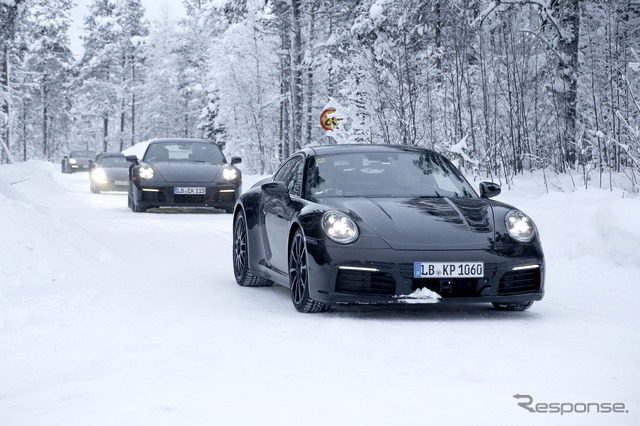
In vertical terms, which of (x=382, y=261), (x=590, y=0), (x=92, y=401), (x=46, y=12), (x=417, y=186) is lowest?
(x=92, y=401)

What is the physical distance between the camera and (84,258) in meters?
10.4

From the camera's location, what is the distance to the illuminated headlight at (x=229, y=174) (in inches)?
782

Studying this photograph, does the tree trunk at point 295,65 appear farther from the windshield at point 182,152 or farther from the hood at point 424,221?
the hood at point 424,221

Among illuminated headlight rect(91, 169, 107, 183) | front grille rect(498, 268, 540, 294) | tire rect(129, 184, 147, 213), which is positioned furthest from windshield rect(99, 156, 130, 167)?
front grille rect(498, 268, 540, 294)

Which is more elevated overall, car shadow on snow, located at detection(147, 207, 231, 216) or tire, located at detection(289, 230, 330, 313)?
car shadow on snow, located at detection(147, 207, 231, 216)

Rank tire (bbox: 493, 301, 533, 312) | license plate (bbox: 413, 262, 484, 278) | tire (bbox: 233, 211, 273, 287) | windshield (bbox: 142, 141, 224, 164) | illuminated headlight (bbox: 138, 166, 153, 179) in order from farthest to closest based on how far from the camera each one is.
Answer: windshield (bbox: 142, 141, 224, 164)
illuminated headlight (bbox: 138, 166, 153, 179)
tire (bbox: 233, 211, 273, 287)
tire (bbox: 493, 301, 533, 312)
license plate (bbox: 413, 262, 484, 278)

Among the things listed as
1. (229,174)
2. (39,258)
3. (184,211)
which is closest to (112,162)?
(184,211)

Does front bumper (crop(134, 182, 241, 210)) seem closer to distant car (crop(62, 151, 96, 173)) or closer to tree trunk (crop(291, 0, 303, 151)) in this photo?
tree trunk (crop(291, 0, 303, 151))

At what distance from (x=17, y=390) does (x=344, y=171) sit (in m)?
3.89

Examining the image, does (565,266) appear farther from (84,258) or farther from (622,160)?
(622,160)

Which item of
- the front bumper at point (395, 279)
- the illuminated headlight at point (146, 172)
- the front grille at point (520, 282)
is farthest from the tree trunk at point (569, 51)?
the front bumper at point (395, 279)

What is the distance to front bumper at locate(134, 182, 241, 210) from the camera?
19.4m

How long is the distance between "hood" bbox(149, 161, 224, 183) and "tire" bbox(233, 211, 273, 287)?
978 centimetres

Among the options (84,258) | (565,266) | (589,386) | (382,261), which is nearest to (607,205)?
(565,266)
